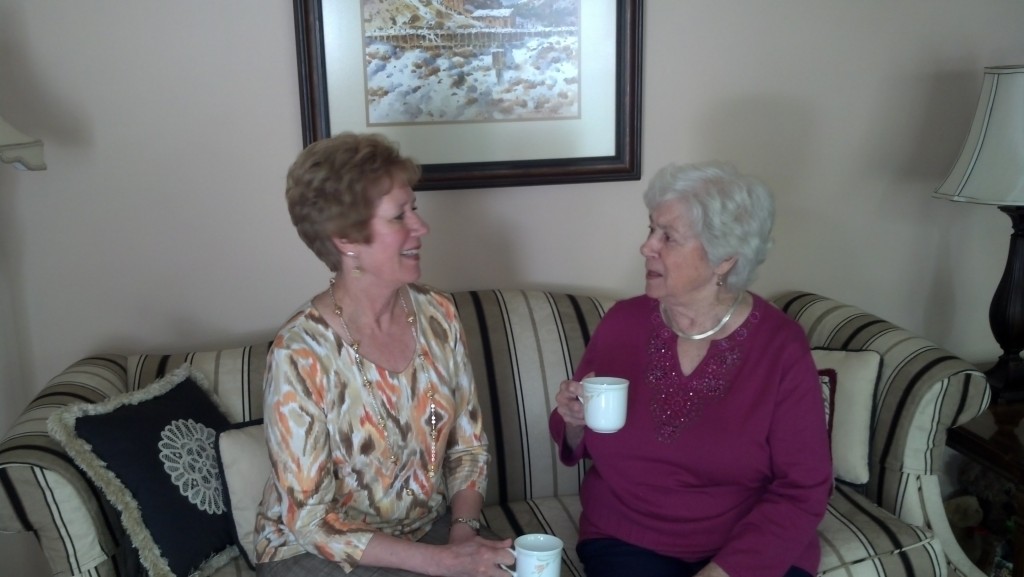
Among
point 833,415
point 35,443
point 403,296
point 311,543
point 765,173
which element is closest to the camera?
point 311,543

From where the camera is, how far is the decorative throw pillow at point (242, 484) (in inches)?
72.4

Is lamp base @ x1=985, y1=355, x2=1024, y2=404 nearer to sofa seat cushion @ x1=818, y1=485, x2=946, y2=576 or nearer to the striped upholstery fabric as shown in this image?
the striped upholstery fabric

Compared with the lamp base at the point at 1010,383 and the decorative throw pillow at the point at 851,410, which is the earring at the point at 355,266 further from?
the lamp base at the point at 1010,383

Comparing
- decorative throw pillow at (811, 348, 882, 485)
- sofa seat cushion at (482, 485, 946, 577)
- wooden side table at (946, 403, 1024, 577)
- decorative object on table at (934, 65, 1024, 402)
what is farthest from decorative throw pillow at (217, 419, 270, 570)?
decorative object on table at (934, 65, 1024, 402)

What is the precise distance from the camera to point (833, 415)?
2.15 metres

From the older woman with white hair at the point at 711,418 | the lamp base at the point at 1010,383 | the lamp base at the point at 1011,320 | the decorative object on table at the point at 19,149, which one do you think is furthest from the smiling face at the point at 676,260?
the decorative object on table at the point at 19,149

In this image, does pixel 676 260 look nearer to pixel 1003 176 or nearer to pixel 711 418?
pixel 711 418

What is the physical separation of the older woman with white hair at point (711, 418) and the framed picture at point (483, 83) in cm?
71

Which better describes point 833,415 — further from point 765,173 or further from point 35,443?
point 35,443

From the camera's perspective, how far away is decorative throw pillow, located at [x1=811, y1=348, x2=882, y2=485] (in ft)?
6.99

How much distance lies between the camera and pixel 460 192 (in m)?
2.45

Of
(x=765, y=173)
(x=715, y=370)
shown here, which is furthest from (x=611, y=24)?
(x=715, y=370)

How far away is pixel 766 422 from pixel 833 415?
56cm

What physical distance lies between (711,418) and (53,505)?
128 cm
